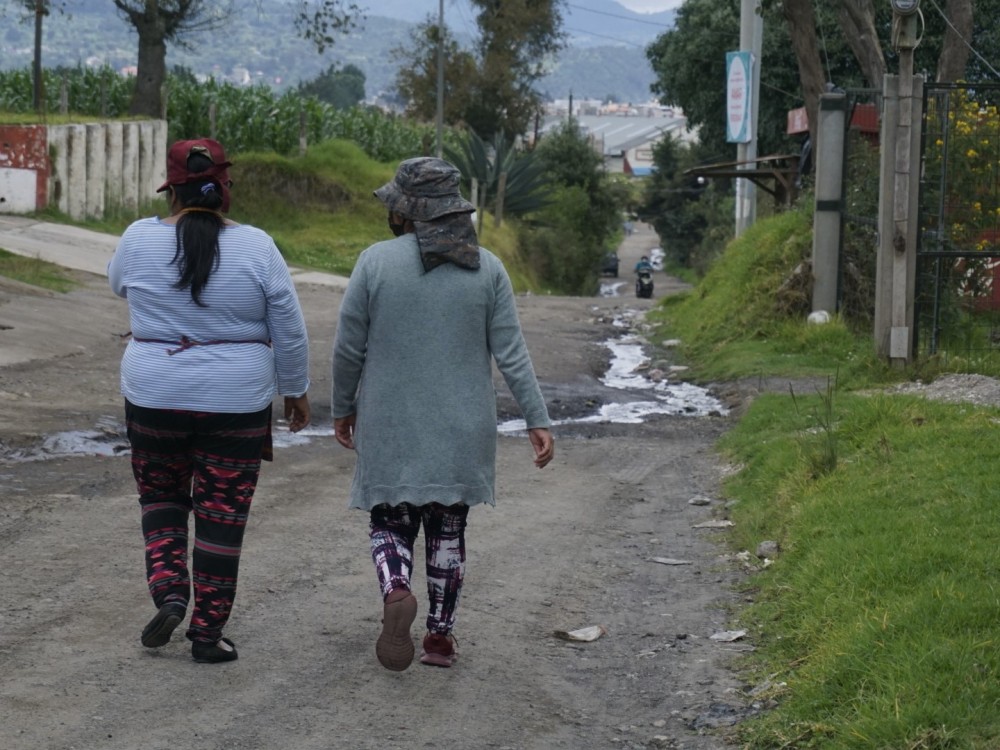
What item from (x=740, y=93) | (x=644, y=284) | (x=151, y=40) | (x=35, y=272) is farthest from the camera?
(x=644, y=284)

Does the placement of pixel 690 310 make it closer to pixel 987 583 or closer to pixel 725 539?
pixel 725 539

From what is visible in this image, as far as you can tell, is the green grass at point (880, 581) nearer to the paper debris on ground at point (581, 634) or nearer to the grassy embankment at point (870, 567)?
the grassy embankment at point (870, 567)

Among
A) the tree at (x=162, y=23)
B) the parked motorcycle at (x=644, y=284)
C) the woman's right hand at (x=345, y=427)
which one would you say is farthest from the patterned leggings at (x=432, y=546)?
the parked motorcycle at (x=644, y=284)

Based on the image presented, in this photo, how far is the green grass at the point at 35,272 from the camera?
667 inches

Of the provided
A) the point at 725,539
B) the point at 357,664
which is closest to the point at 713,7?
the point at 725,539

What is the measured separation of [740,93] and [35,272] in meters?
11.4

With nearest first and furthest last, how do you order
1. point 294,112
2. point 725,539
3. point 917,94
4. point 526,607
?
point 526,607, point 725,539, point 917,94, point 294,112

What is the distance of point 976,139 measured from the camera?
11.3 meters

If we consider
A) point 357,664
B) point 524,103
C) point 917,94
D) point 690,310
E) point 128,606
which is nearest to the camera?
point 357,664

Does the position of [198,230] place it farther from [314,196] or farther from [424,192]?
[314,196]

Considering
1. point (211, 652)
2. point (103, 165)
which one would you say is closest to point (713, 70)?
point (103, 165)

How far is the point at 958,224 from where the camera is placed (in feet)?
37.8

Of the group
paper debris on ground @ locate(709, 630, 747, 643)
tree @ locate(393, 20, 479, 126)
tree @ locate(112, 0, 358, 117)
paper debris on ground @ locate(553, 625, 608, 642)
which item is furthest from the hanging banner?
tree @ locate(393, 20, 479, 126)

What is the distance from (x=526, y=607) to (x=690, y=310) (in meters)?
13.4
